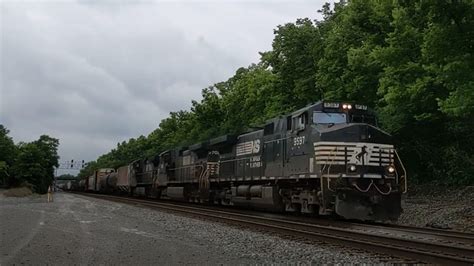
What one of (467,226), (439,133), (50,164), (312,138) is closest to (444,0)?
(312,138)

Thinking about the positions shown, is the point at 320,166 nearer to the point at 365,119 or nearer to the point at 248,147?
the point at 365,119

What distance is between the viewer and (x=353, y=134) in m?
16.1

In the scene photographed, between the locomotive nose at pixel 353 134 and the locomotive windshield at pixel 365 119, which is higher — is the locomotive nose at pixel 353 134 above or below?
below

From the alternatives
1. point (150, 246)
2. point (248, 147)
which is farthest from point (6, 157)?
point (150, 246)

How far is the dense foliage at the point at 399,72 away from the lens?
1716cm

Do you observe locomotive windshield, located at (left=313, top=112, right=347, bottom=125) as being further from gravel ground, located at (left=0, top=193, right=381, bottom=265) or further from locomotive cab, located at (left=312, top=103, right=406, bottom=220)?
gravel ground, located at (left=0, top=193, right=381, bottom=265)

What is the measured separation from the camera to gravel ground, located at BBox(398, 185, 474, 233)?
56.6 ft

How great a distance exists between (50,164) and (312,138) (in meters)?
82.8

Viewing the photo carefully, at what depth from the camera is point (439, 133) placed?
2739 centimetres

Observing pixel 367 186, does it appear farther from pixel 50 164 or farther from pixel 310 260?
pixel 50 164

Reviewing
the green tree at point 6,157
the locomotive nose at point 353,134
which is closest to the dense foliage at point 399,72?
the locomotive nose at point 353,134

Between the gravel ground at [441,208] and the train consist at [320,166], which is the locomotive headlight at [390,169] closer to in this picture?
the train consist at [320,166]

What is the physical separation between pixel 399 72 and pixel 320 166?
7.81 metres

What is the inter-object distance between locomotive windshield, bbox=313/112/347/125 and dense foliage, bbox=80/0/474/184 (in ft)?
12.1
